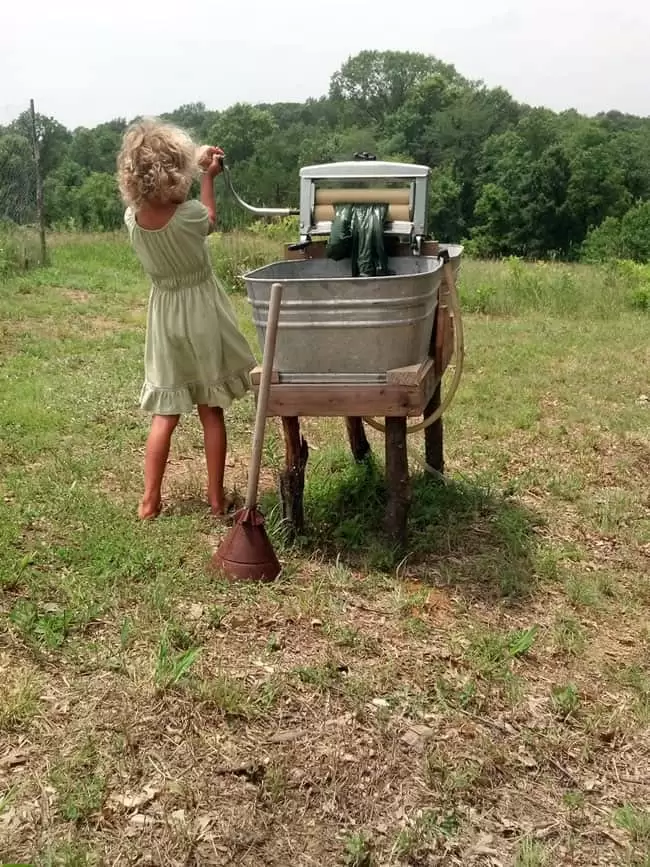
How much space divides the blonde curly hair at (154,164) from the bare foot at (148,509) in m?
1.29

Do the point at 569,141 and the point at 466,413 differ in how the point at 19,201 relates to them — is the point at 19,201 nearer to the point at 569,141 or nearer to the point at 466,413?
the point at 466,413

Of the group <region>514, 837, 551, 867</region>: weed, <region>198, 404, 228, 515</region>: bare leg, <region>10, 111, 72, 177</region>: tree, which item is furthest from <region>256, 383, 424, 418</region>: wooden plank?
<region>10, 111, 72, 177</region>: tree

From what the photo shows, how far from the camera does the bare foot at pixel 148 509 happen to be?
13.0 ft

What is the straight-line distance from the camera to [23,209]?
1455cm

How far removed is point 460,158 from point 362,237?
188 ft

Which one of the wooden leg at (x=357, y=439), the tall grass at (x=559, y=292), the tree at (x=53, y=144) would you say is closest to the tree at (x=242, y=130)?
the tree at (x=53, y=144)

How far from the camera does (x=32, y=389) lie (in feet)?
20.6

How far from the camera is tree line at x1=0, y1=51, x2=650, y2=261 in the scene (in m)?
40.7

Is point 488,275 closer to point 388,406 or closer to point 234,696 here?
point 388,406

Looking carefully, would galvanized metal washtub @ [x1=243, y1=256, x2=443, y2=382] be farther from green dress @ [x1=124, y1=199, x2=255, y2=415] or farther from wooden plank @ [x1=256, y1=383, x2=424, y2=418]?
green dress @ [x1=124, y1=199, x2=255, y2=415]

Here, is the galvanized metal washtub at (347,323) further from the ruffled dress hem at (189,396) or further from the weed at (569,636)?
the weed at (569,636)

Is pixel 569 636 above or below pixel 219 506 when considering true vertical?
below

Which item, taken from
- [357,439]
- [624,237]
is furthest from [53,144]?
[357,439]

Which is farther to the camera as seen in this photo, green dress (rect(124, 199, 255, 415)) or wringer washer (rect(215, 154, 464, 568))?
green dress (rect(124, 199, 255, 415))
